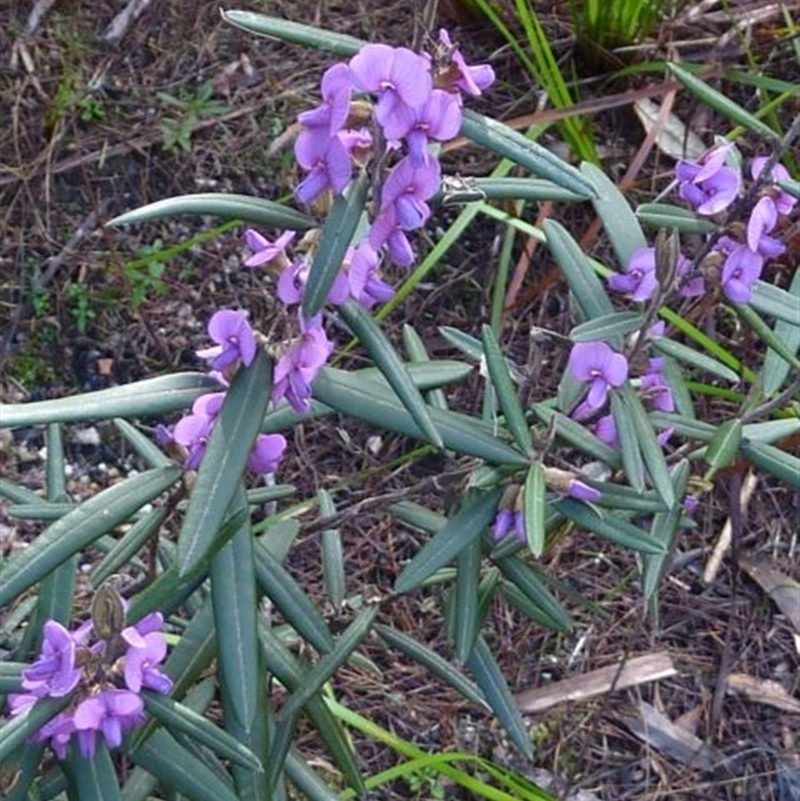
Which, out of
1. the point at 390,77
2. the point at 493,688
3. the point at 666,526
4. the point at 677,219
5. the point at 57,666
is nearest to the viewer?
the point at 390,77

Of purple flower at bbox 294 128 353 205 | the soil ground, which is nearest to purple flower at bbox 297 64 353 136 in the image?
purple flower at bbox 294 128 353 205

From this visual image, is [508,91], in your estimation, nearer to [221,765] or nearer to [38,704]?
[221,765]

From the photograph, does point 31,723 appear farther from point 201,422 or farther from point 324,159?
point 324,159

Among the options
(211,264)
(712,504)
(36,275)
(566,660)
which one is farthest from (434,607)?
(36,275)

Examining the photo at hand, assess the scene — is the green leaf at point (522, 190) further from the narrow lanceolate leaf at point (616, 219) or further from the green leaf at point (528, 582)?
the green leaf at point (528, 582)

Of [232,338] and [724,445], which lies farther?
[724,445]

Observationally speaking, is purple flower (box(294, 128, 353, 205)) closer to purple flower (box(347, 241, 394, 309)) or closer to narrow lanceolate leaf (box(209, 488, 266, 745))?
purple flower (box(347, 241, 394, 309))

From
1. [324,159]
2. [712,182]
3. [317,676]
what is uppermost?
[324,159]

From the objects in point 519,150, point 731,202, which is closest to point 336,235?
point 519,150
